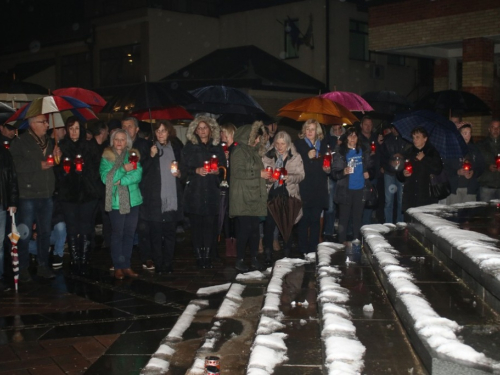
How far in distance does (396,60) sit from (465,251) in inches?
1064

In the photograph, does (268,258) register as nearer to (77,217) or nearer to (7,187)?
(77,217)

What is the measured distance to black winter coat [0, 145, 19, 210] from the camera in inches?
325

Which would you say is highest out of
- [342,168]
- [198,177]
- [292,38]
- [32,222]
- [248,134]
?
[292,38]

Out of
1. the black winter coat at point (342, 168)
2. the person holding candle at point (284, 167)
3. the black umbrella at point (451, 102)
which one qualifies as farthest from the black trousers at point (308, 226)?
the black umbrella at point (451, 102)

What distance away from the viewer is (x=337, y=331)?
16.0 ft

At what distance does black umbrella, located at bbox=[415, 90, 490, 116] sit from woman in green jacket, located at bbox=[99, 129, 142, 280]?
6.35m

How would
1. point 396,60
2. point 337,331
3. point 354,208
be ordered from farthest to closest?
point 396,60 → point 354,208 → point 337,331

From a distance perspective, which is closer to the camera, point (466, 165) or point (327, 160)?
point (327, 160)

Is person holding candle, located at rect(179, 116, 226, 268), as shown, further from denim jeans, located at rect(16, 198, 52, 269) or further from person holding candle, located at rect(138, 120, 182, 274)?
denim jeans, located at rect(16, 198, 52, 269)

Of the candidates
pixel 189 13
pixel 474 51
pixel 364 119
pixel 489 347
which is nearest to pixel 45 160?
pixel 364 119

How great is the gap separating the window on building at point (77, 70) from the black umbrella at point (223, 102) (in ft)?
68.5

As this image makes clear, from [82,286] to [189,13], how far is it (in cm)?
2292

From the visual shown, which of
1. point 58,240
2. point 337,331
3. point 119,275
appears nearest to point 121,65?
point 58,240

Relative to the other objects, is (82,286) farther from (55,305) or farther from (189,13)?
(189,13)
